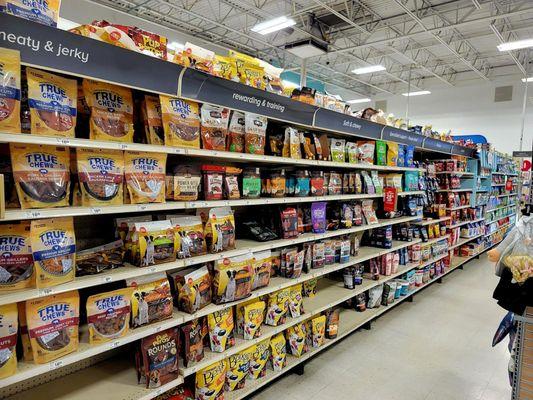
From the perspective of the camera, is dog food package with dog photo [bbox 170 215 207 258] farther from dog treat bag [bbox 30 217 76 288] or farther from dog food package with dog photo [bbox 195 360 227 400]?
dog food package with dog photo [bbox 195 360 227 400]

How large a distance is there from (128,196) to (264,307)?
1.38 metres

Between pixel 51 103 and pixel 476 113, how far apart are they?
15564 mm

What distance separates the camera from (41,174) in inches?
58.4

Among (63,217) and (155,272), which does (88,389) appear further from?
(63,217)

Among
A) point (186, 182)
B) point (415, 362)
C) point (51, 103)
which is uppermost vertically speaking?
point (51, 103)

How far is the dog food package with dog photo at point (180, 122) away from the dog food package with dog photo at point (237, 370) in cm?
154

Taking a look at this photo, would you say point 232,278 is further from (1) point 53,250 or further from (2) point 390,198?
(2) point 390,198

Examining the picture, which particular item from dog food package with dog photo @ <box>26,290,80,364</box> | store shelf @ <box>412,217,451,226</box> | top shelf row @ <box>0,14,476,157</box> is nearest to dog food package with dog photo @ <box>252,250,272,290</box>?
top shelf row @ <box>0,14,476,157</box>

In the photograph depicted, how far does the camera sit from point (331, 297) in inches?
134

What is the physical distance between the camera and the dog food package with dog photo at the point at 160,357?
1.88 metres

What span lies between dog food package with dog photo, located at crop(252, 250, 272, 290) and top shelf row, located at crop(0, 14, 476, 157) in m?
1.05

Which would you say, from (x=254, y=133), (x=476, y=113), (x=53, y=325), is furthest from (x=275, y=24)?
(x=476, y=113)

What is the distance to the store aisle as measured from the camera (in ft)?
9.19

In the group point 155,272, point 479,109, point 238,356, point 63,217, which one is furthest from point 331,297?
point 479,109
